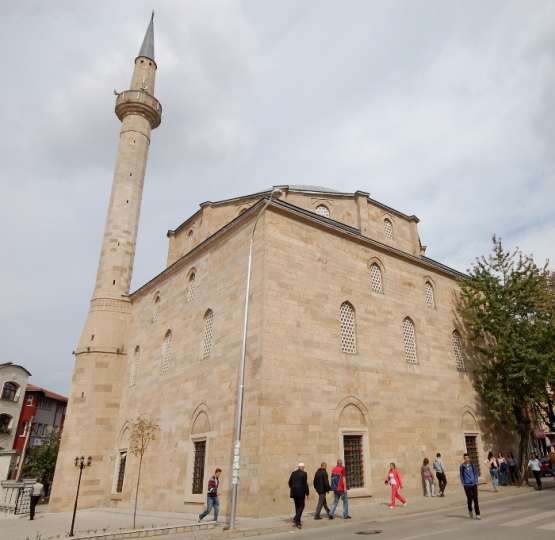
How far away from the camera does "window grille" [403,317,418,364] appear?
16.7m

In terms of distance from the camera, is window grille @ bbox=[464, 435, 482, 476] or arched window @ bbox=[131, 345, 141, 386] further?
arched window @ bbox=[131, 345, 141, 386]

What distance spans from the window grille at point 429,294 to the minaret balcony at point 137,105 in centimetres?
1884

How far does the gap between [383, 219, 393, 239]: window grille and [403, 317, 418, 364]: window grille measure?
5.51 meters

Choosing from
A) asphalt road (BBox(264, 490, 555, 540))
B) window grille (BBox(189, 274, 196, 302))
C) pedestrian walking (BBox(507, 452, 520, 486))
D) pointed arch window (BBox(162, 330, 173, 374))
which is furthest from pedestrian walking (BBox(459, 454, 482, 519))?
pointed arch window (BBox(162, 330, 173, 374))

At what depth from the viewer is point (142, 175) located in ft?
82.7

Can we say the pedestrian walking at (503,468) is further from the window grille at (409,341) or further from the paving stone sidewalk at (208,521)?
the window grille at (409,341)

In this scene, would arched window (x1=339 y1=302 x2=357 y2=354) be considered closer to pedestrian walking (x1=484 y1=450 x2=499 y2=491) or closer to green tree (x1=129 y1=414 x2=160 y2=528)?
green tree (x1=129 y1=414 x2=160 y2=528)

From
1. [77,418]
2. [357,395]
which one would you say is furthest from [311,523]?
[77,418]

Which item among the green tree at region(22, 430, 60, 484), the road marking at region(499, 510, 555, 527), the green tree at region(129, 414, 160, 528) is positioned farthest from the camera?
the green tree at region(22, 430, 60, 484)

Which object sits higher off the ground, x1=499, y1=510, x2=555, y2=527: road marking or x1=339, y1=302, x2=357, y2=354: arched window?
x1=339, y1=302, x2=357, y2=354: arched window

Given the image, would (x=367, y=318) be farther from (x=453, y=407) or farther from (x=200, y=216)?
(x=200, y=216)

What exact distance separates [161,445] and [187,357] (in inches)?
133

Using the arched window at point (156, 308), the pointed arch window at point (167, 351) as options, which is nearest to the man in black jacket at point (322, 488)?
the pointed arch window at point (167, 351)

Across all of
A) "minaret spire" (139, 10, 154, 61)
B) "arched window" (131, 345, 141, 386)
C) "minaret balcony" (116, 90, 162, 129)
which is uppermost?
"minaret spire" (139, 10, 154, 61)
